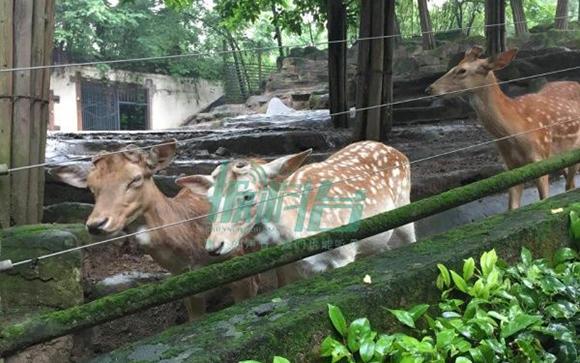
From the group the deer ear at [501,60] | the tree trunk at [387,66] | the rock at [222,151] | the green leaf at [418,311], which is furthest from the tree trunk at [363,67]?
the green leaf at [418,311]

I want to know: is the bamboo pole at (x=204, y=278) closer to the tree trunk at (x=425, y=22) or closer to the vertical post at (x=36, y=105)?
the vertical post at (x=36, y=105)

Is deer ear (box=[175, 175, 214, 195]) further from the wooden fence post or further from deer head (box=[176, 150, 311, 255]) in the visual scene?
the wooden fence post

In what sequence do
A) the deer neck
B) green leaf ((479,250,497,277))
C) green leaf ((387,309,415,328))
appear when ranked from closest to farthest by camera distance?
green leaf ((387,309,415,328))
green leaf ((479,250,497,277))
the deer neck

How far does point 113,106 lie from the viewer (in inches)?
730

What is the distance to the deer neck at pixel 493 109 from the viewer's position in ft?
15.8

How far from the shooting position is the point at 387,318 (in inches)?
89.3

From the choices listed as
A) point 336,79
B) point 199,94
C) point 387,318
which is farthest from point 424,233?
point 199,94

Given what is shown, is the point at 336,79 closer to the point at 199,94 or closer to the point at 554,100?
the point at 554,100

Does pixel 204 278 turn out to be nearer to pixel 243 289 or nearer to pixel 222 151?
pixel 243 289

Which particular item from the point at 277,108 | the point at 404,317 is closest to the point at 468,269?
the point at 404,317

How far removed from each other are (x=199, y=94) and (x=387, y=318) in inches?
752

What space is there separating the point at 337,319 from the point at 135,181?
1265 millimetres

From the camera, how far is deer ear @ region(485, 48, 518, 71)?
4443 millimetres


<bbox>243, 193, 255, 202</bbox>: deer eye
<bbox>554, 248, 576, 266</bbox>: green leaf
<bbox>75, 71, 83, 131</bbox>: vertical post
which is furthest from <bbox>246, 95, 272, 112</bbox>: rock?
<bbox>554, 248, 576, 266</bbox>: green leaf
